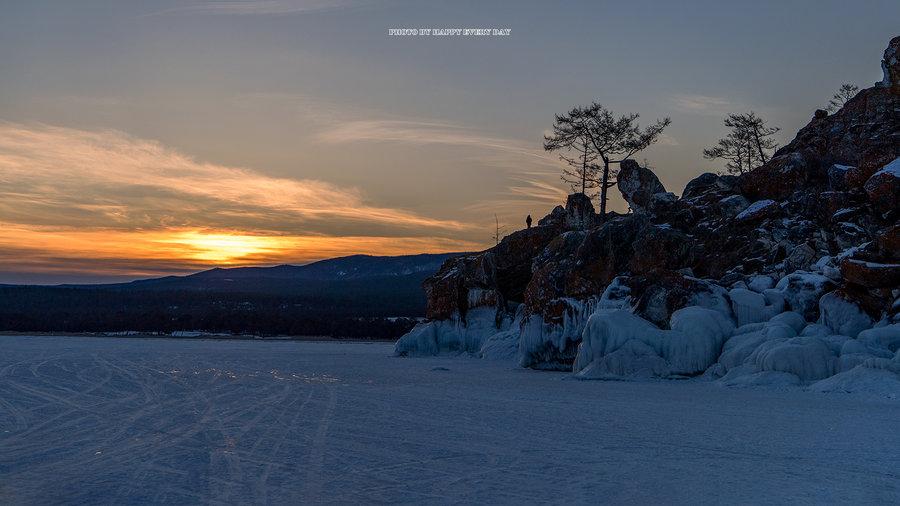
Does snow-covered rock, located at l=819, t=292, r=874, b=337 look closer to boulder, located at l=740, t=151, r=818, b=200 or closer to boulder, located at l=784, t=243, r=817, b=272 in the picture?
boulder, located at l=784, t=243, r=817, b=272

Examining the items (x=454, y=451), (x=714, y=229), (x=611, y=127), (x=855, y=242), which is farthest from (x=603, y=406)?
(x=611, y=127)

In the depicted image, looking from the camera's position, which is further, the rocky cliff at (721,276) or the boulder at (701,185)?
the boulder at (701,185)

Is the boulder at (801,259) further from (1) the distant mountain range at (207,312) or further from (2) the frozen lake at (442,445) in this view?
(1) the distant mountain range at (207,312)

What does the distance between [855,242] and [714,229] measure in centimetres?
876

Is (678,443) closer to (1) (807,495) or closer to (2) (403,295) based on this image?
(1) (807,495)

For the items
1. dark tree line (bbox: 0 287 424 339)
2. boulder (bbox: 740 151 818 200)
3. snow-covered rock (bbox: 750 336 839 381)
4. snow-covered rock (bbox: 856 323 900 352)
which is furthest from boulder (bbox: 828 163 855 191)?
dark tree line (bbox: 0 287 424 339)

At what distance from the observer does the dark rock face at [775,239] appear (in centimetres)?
3441

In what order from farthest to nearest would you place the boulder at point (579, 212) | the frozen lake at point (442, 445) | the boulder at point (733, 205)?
1. the boulder at point (579, 212)
2. the boulder at point (733, 205)
3. the frozen lake at point (442, 445)

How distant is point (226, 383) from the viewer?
1256 inches

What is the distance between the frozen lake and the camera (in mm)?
11484

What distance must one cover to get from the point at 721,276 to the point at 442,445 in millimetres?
30218

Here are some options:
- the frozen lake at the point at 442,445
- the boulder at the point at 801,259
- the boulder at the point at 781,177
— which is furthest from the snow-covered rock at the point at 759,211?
the frozen lake at the point at 442,445

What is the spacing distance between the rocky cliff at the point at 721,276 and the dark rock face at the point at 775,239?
8cm

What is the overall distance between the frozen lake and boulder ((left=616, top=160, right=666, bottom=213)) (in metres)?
32.4
